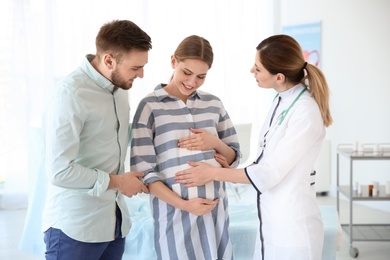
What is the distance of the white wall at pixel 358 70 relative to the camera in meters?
4.70

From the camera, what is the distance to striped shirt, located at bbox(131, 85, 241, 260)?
→ 5.16ft

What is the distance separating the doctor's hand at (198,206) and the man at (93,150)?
164 millimetres

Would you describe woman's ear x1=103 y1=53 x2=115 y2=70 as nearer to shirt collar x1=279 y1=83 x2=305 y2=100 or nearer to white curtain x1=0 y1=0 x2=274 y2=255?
shirt collar x1=279 y1=83 x2=305 y2=100

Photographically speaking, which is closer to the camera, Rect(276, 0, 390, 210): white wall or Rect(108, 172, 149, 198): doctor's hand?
Rect(108, 172, 149, 198): doctor's hand

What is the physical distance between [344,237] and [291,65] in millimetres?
2612

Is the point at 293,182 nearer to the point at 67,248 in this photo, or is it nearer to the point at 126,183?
the point at 126,183

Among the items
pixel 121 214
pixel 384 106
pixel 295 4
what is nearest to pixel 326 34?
pixel 295 4

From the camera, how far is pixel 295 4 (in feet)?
17.6

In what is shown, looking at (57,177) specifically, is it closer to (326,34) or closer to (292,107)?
(292,107)

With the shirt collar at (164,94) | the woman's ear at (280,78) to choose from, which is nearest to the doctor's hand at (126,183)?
the shirt collar at (164,94)

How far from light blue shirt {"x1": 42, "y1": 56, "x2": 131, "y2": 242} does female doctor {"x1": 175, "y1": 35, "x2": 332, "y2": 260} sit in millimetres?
254

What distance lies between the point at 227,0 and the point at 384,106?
6.27ft

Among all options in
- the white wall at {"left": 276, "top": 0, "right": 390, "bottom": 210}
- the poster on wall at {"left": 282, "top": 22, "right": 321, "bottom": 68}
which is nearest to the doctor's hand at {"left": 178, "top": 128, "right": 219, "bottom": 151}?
the white wall at {"left": 276, "top": 0, "right": 390, "bottom": 210}

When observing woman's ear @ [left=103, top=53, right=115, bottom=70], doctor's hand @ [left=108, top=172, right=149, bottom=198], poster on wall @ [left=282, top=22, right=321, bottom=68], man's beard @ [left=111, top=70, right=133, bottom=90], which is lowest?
doctor's hand @ [left=108, top=172, right=149, bottom=198]
